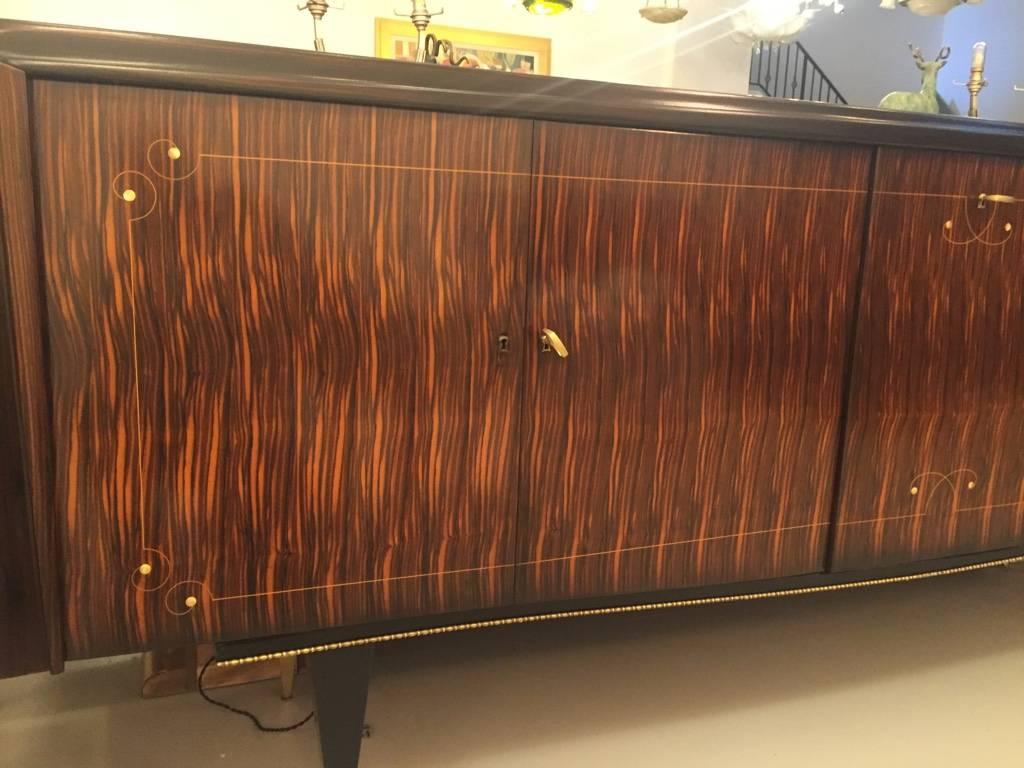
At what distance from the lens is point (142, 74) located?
2.81 ft

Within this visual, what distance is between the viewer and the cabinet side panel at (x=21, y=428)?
84 centimetres

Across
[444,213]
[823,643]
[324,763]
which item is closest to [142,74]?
[444,213]

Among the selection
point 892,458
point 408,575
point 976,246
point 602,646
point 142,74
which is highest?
point 142,74

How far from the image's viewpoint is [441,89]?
973 mm

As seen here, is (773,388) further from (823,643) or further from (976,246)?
(823,643)

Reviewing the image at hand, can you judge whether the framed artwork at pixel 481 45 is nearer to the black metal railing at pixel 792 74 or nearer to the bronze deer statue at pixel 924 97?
the bronze deer statue at pixel 924 97

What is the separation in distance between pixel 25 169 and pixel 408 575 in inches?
26.4

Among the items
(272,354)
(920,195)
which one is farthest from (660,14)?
(272,354)

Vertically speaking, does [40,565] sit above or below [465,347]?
below

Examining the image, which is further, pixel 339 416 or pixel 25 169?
pixel 339 416

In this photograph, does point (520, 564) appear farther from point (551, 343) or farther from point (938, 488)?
point (938, 488)

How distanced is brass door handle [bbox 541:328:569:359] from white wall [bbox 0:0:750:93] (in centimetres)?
107

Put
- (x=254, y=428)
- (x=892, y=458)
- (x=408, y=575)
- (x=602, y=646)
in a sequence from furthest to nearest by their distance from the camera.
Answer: (x=602, y=646)
(x=892, y=458)
(x=408, y=575)
(x=254, y=428)

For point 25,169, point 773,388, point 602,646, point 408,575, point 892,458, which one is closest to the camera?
point 25,169
